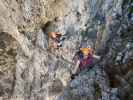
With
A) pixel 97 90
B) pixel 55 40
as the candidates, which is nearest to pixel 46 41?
pixel 55 40

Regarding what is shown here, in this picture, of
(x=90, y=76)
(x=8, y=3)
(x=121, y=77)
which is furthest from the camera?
(x=8, y=3)

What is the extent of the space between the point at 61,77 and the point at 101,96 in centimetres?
255

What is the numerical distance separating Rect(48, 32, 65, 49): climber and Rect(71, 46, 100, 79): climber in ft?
2.96

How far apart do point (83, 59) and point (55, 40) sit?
1.53m

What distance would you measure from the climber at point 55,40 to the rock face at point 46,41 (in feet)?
0.59

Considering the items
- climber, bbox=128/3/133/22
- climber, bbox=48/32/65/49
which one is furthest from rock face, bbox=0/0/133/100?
climber, bbox=48/32/65/49

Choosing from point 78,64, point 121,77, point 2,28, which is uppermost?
point 2,28

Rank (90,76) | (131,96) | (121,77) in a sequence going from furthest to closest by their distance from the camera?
1. (90,76)
2. (121,77)
3. (131,96)

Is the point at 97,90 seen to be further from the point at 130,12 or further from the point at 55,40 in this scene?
the point at 55,40

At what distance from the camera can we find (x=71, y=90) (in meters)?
10.7

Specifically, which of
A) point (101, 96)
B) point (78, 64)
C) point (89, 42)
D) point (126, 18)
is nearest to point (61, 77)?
point (78, 64)

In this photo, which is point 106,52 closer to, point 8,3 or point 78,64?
point 78,64

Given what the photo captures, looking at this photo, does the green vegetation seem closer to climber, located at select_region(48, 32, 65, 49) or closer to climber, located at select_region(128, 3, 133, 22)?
climber, located at select_region(128, 3, 133, 22)

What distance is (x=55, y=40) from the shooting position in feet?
40.1
